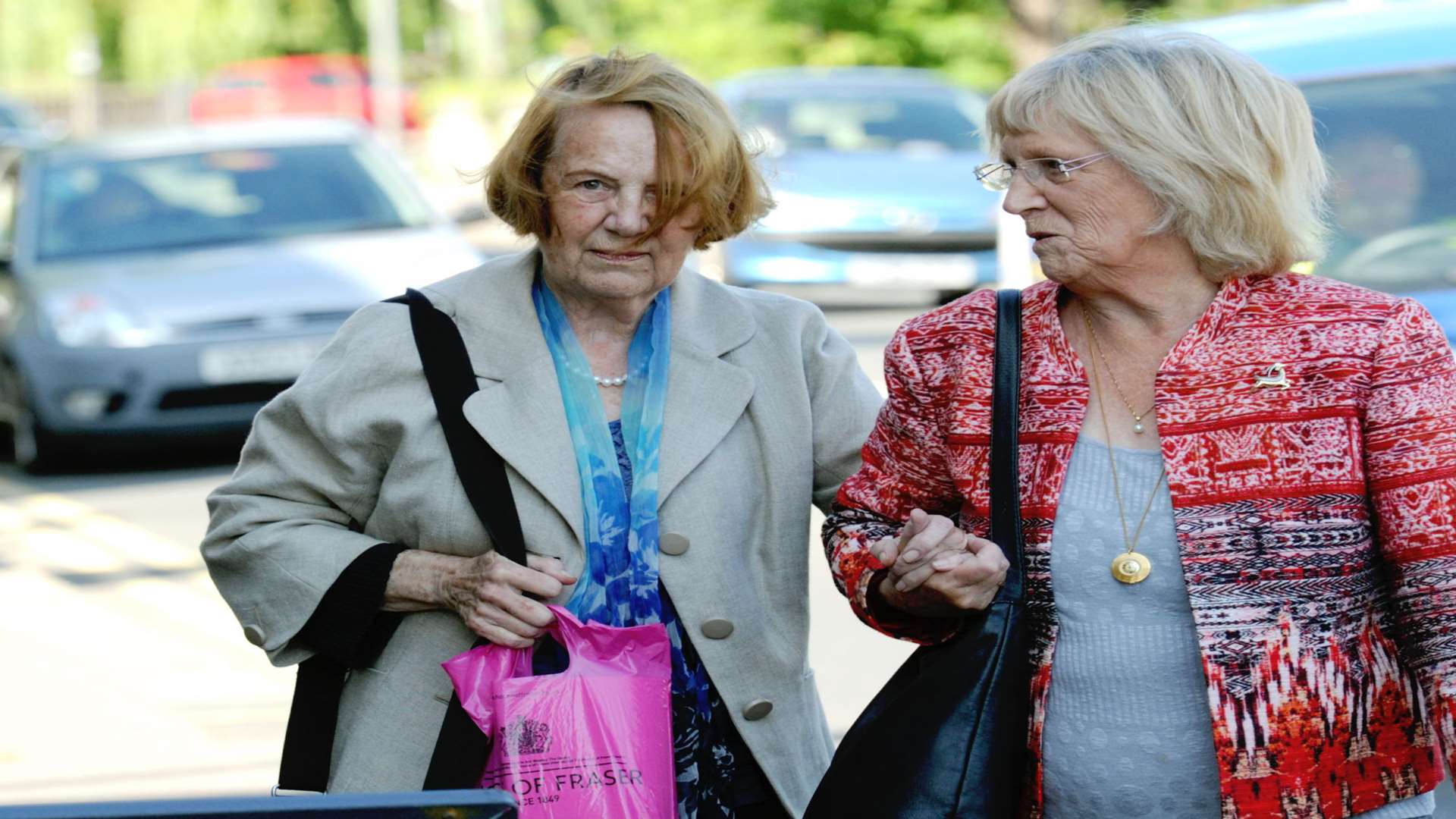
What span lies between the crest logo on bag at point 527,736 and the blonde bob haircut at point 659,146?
2.37 feet

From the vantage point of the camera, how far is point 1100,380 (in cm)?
247

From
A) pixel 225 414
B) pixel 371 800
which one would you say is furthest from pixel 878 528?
pixel 225 414

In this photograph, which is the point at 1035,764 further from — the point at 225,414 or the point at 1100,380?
the point at 225,414

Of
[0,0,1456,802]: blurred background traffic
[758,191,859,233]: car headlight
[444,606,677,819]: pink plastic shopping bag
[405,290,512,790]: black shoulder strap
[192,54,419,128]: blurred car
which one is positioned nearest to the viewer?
[444,606,677,819]: pink plastic shopping bag

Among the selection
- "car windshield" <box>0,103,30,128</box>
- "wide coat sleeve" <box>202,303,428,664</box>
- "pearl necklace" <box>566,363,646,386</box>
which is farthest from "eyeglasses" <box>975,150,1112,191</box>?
"car windshield" <box>0,103,30,128</box>

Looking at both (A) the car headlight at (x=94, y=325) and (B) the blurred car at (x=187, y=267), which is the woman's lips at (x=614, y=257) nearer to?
(B) the blurred car at (x=187, y=267)

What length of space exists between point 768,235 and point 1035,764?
10253 millimetres

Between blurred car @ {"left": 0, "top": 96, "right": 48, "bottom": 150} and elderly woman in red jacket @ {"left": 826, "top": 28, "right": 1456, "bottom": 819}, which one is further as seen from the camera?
blurred car @ {"left": 0, "top": 96, "right": 48, "bottom": 150}

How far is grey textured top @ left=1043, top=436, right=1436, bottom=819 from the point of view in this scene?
2.36m

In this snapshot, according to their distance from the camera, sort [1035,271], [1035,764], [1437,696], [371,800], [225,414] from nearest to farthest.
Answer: [371,800] → [1437,696] → [1035,764] → [1035,271] → [225,414]

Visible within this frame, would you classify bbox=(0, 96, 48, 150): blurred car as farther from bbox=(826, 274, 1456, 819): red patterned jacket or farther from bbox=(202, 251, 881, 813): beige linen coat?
bbox=(826, 274, 1456, 819): red patterned jacket

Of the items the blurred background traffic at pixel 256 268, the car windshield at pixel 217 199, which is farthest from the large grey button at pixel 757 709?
the car windshield at pixel 217 199

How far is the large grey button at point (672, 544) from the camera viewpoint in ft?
9.07

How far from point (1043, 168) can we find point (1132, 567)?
0.51 meters
